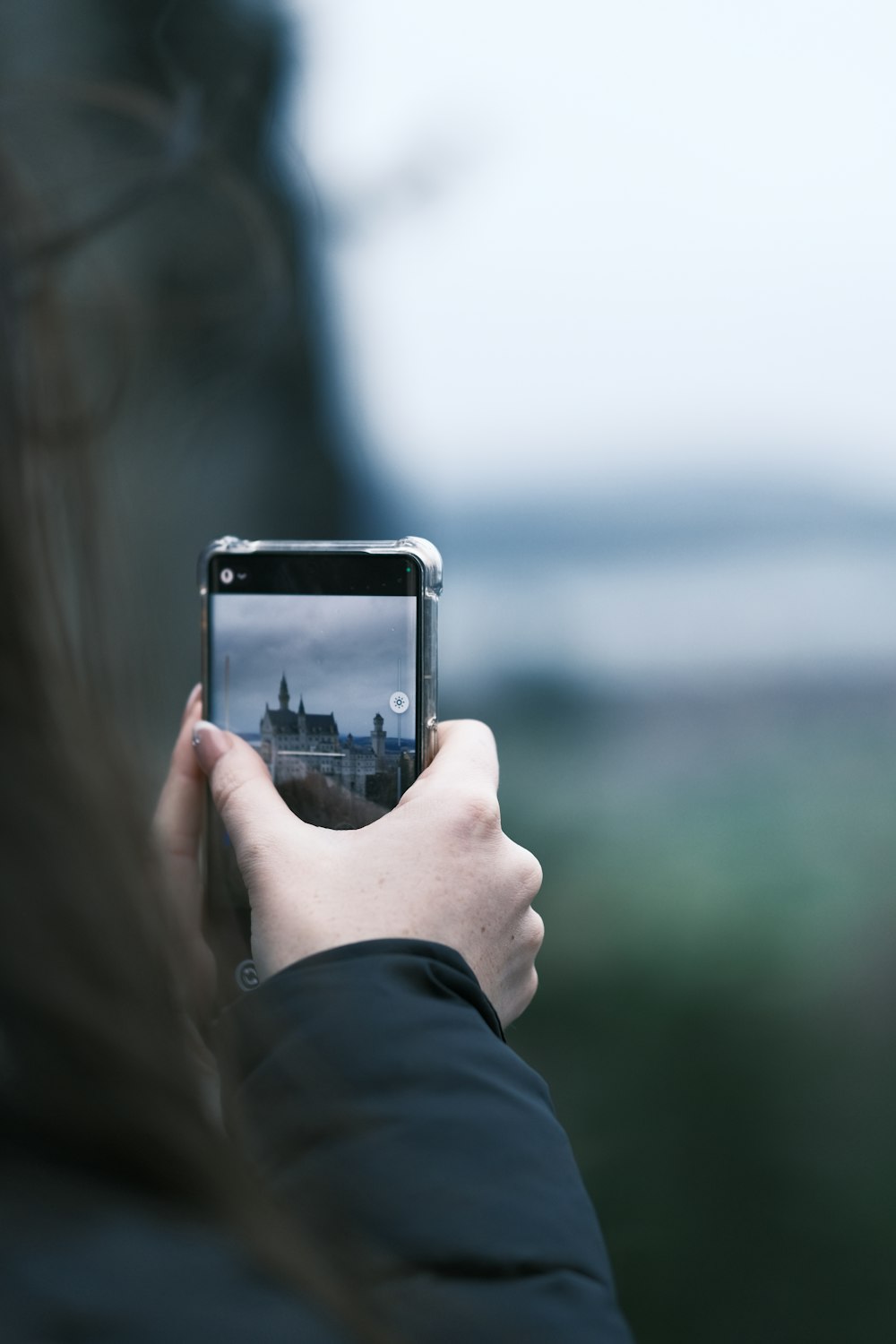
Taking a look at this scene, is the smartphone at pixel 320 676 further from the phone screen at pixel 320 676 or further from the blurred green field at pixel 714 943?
the blurred green field at pixel 714 943

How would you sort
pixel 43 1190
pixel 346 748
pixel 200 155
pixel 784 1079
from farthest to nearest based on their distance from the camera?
1. pixel 784 1079
2. pixel 346 748
3. pixel 200 155
4. pixel 43 1190

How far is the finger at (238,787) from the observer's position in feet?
1.33

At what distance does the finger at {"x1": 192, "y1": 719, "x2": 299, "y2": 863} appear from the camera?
405 mm

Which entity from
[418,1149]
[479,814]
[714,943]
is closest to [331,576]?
[479,814]

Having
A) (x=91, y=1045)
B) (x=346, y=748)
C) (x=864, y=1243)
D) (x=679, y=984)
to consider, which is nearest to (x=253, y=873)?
(x=346, y=748)

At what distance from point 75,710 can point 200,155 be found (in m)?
0.19

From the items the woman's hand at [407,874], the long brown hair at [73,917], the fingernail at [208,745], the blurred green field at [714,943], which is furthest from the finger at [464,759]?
the blurred green field at [714,943]

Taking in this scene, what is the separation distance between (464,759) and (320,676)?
0.10 metres

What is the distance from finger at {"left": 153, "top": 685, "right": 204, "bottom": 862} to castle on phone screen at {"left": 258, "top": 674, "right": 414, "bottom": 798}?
4cm

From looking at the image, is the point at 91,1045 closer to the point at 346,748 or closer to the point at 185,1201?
the point at 185,1201

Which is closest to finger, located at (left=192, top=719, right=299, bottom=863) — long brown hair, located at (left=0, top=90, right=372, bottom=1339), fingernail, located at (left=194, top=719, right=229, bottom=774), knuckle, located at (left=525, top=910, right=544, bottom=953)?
fingernail, located at (left=194, top=719, right=229, bottom=774)

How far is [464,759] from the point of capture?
45 cm

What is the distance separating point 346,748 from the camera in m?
0.50

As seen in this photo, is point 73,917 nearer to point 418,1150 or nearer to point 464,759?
point 418,1150
